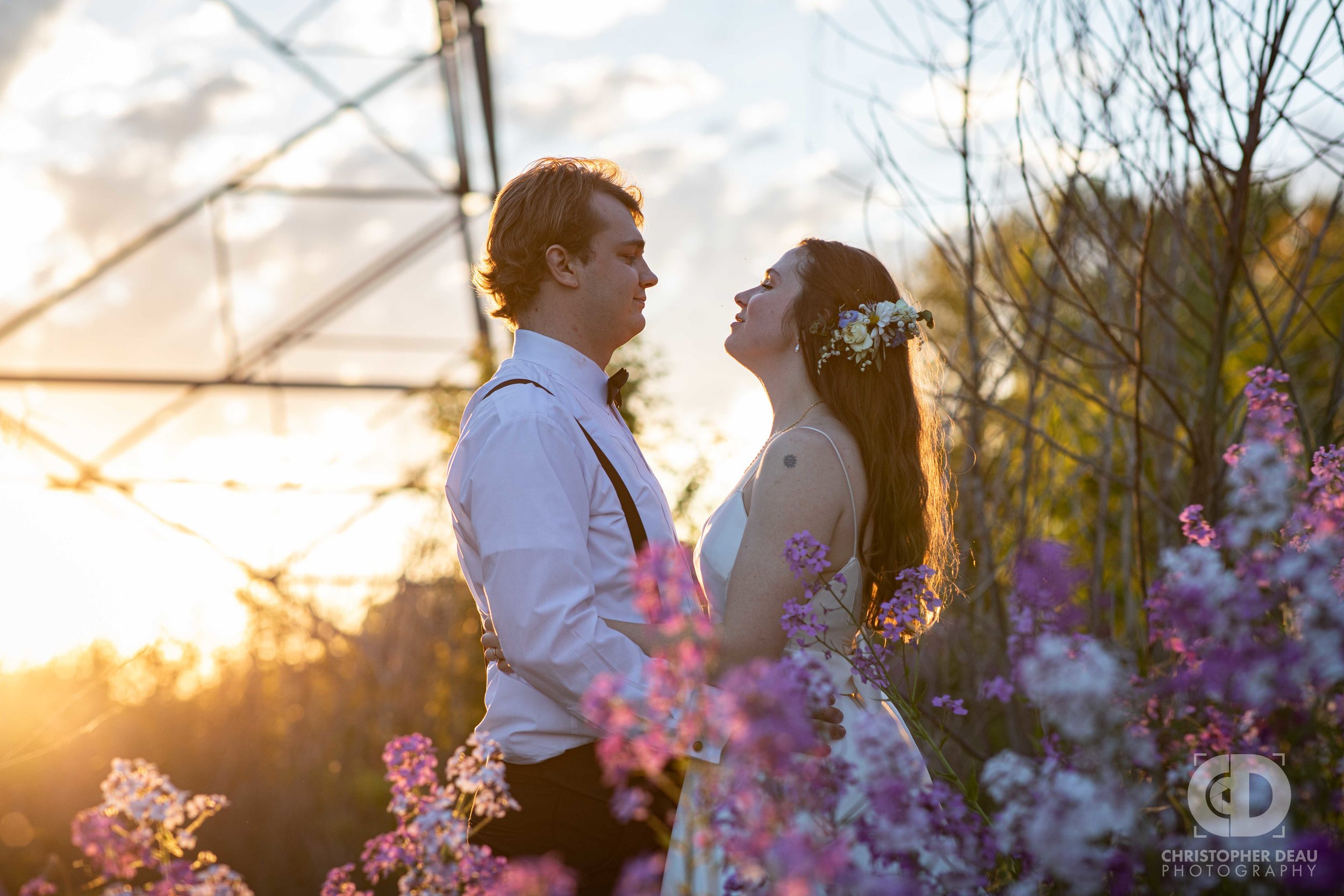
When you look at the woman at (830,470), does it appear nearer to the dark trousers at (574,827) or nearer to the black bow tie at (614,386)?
the dark trousers at (574,827)

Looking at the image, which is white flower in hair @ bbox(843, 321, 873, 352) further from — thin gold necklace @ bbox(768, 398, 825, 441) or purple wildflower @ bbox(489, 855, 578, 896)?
purple wildflower @ bbox(489, 855, 578, 896)

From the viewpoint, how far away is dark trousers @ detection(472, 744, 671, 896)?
226cm

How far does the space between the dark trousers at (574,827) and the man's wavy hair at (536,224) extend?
1261 mm

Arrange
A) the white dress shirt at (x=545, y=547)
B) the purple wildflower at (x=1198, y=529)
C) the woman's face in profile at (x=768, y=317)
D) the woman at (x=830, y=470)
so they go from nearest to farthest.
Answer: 1. the purple wildflower at (x=1198, y=529)
2. the white dress shirt at (x=545, y=547)
3. the woman at (x=830, y=470)
4. the woman's face in profile at (x=768, y=317)

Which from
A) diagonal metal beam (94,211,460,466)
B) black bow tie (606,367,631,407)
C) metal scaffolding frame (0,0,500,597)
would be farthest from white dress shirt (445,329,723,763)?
diagonal metal beam (94,211,460,466)

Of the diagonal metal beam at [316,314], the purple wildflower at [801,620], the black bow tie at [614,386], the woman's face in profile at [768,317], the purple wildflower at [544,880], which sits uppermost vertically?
the diagonal metal beam at [316,314]

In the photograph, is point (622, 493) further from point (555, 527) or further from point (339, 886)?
point (339, 886)

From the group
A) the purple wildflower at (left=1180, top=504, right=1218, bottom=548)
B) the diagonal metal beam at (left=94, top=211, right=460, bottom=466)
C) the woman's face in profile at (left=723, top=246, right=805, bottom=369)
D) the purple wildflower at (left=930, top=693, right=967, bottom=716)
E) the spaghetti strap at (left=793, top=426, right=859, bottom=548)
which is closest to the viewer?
the purple wildflower at (left=1180, top=504, right=1218, bottom=548)

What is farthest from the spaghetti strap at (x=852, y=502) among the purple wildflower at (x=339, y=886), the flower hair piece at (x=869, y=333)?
the purple wildflower at (x=339, y=886)

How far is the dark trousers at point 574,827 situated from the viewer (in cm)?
226

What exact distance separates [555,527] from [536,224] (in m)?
1.00

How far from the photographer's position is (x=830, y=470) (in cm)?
268

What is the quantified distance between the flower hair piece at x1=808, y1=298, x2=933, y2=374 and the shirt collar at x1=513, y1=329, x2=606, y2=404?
0.63 m

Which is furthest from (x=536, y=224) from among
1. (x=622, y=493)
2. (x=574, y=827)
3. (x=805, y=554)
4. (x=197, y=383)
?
(x=197, y=383)
